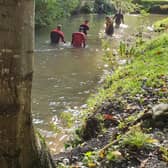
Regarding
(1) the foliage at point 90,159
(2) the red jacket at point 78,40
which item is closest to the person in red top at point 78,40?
(2) the red jacket at point 78,40

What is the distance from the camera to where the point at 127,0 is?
9.01 metres

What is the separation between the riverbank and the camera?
4750 millimetres

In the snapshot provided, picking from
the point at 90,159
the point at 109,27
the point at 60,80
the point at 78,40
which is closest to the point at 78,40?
the point at 78,40

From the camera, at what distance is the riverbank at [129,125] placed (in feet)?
15.6

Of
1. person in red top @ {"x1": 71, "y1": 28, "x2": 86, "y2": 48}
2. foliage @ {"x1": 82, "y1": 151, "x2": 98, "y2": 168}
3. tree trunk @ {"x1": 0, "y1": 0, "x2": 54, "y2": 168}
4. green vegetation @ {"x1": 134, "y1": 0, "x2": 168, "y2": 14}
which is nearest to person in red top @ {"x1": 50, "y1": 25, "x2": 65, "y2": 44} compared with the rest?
person in red top @ {"x1": 71, "y1": 28, "x2": 86, "y2": 48}

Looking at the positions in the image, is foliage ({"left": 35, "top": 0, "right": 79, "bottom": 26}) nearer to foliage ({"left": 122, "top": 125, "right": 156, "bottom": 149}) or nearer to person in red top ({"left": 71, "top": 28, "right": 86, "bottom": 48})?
person in red top ({"left": 71, "top": 28, "right": 86, "bottom": 48})

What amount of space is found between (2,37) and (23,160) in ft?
3.72

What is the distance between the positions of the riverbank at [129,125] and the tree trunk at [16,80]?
1.47 meters

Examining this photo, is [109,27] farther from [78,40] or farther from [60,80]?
[60,80]

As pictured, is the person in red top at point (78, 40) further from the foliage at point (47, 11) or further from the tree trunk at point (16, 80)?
the tree trunk at point (16, 80)

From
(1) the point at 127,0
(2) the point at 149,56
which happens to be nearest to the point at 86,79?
(2) the point at 149,56

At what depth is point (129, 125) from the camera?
6.13 m

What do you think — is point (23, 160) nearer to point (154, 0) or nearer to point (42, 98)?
point (42, 98)

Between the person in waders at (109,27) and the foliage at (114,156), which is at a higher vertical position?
the person in waders at (109,27)
